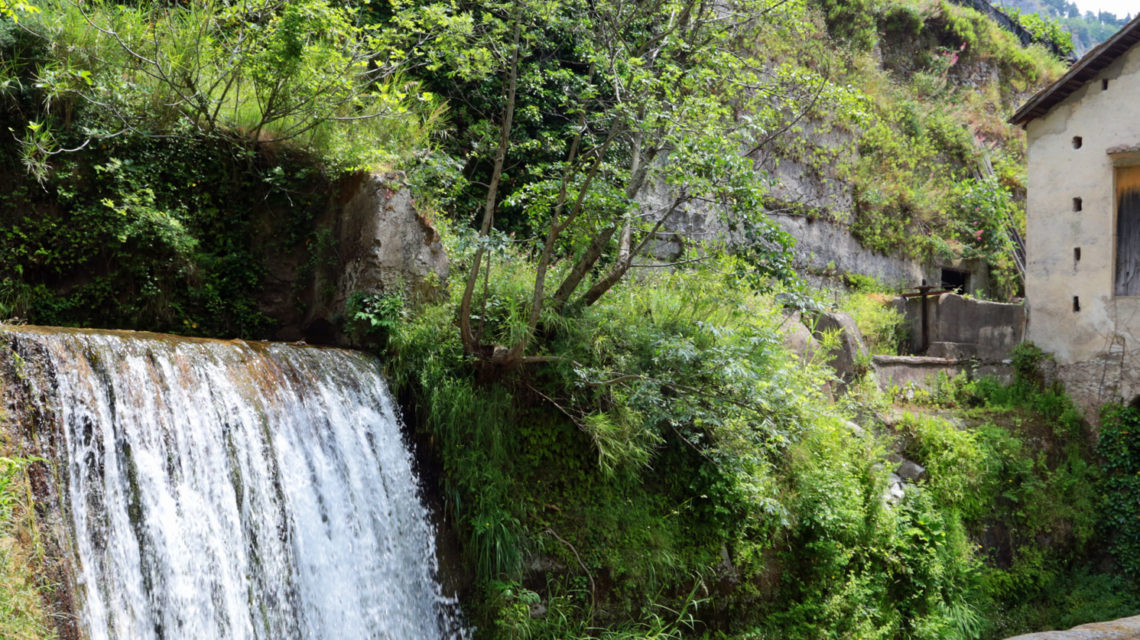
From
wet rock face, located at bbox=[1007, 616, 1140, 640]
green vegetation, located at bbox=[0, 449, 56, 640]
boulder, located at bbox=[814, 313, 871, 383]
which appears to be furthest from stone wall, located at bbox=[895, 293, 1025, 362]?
green vegetation, located at bbox=[0, 449, 56, 640]

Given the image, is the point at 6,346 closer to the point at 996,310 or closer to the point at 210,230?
the point at 210,230

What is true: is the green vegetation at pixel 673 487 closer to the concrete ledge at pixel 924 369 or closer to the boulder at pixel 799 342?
the boulder at pixel 799 342

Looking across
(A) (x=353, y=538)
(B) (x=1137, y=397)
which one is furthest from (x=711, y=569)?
(B) (x=1137, y=397)

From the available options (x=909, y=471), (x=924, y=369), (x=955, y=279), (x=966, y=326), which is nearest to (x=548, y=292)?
(x=909, y=471)

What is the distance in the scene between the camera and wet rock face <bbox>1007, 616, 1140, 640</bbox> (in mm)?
2635

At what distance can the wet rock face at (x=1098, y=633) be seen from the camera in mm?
2635

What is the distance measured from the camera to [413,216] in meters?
8.08

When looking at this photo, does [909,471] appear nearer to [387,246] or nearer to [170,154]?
[387,246]

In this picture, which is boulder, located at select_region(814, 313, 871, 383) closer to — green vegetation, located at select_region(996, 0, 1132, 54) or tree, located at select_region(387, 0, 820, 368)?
tree, located at select_region(387, 0, 820, 368)

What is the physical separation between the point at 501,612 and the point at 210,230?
501 centimetres

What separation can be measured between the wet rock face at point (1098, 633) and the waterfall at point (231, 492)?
445 cm

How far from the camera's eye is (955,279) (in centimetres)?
1761

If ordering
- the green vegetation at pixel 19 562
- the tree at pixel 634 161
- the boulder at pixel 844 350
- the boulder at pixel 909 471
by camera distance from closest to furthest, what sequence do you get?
the green vegetation at pixel 19 562, the tree at pixel 634 161, the boulder at pixel 909 471, the boulder at pixel 844 350

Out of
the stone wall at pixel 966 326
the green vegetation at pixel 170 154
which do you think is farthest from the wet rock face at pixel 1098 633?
the stone wall at pixel 966 326
